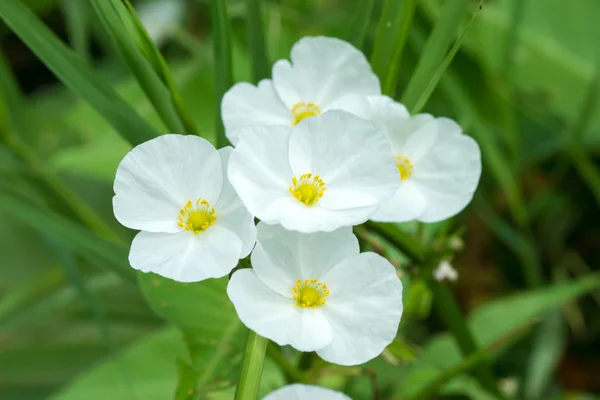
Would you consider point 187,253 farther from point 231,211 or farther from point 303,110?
point 303,110

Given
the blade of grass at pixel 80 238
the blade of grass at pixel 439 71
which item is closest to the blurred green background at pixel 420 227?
the blade of grass at pixel 80 238

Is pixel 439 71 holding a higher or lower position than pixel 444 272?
higher

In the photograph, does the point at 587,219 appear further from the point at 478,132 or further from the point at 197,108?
the point at 197,108

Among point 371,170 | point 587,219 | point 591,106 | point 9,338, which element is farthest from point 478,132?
point 9,338

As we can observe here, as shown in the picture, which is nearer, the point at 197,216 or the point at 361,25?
the point at 197,216

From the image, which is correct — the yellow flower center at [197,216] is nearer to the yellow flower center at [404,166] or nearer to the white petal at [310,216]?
the white petal at [310,216]

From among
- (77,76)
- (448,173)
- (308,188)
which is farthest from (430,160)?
(77,76)

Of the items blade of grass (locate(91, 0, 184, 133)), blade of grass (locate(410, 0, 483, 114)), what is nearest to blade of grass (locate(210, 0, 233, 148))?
blade of grass (locate(91, 0, 184, 133))

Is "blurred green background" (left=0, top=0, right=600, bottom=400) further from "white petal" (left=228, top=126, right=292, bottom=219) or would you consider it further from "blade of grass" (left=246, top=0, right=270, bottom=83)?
"white petal" (left=228, top=126, right=292, bottom=219)
